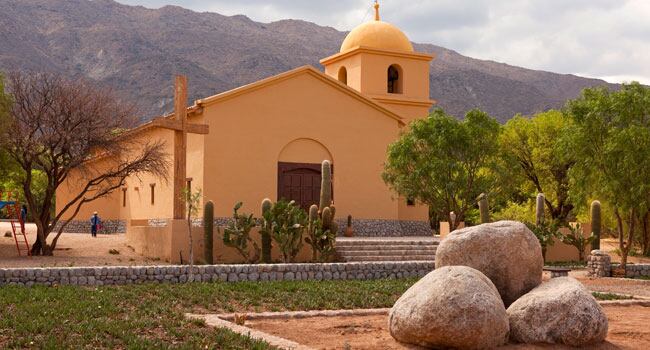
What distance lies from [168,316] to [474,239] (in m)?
4.79

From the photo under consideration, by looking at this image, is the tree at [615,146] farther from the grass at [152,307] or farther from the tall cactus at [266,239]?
the tall cactus at [266,239]

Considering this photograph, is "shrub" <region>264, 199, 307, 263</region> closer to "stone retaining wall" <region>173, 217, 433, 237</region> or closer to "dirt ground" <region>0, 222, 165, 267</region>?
"dirt ground" <region>0, 222, 165, 267</region>

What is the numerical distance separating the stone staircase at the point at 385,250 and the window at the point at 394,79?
13503mm

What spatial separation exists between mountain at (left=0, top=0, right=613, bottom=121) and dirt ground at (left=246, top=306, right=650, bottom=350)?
9098 centimetres

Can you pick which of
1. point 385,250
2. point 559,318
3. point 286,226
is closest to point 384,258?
point 385,250

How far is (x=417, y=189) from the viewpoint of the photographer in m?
30.9

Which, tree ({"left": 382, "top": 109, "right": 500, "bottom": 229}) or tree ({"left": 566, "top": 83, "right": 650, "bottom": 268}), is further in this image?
tree ({"left": 382, "top": 109, "right": 500, "bottom": 229})

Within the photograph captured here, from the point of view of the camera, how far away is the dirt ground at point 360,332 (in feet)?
33.6

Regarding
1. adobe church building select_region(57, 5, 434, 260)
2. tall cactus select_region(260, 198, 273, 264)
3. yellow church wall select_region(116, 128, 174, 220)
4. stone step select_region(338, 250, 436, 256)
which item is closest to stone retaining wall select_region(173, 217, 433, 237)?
adobe church building select_region(57, 5, 434, 260)

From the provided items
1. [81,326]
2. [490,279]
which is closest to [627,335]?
[490,279]

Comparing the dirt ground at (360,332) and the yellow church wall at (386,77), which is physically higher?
the yellow church wall at (386,77)

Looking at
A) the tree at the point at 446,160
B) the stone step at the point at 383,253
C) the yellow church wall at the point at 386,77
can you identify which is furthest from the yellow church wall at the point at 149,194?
the yellow church wall at the point at 386,77

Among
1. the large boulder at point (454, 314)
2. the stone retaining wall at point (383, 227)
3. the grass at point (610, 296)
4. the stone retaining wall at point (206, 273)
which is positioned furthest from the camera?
the stone retaining wall at point (383, 227)

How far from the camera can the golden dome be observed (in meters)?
38.2
